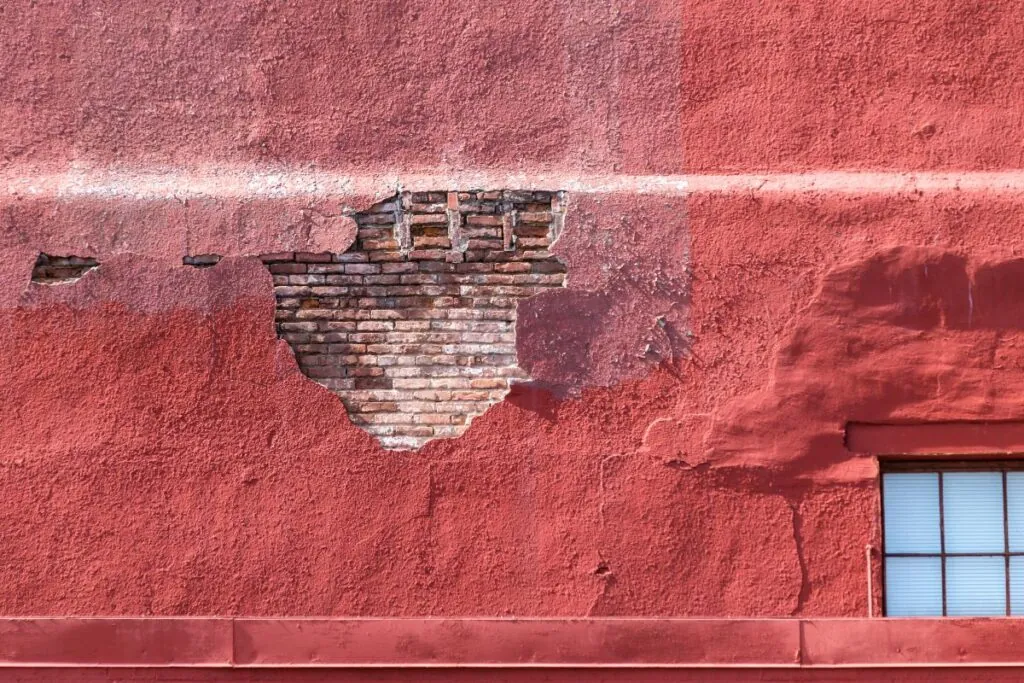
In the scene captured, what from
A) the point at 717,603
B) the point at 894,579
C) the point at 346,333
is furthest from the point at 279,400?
the point at 894,579

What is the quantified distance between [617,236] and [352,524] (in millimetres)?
1679

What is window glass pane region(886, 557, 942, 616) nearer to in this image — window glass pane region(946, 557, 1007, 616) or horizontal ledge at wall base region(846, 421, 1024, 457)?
window glass pane region(946, 557, 1007, 616)

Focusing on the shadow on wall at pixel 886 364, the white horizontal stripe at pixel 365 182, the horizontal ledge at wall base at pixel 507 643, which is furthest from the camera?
the white horizontal stripe at pixel 365 182

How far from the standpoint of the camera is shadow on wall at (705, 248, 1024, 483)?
473 cm

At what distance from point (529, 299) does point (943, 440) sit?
185 cm

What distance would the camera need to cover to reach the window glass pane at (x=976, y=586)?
4902mm

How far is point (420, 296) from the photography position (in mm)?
4941

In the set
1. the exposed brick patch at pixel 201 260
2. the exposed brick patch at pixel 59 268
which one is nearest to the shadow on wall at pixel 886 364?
the exposed brick patch at pixel 201 260

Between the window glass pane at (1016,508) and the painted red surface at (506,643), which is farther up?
the window glass pane at (1016,508)

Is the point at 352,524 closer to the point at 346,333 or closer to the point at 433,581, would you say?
the point at 433,581

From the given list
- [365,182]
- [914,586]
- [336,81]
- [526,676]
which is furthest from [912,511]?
[336,81]

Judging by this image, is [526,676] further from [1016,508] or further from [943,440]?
[1016,508]

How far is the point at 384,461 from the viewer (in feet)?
15.8

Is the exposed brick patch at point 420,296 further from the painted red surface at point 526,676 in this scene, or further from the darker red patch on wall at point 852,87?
the painted red surface at point 526,676
